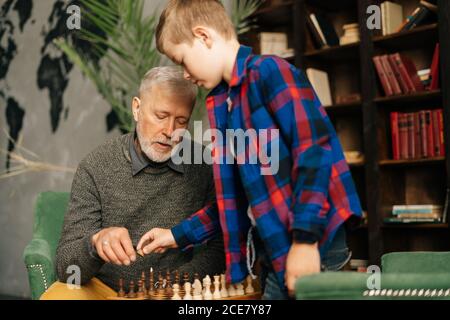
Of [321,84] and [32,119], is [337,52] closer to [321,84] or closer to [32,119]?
[321,84]

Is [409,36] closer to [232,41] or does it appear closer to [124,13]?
[124,13]

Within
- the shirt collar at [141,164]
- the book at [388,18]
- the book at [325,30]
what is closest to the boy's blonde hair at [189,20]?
the shirt collar at [141,164]

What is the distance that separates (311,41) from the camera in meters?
3.91

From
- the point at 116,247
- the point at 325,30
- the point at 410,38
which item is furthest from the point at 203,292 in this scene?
the point at 325,30

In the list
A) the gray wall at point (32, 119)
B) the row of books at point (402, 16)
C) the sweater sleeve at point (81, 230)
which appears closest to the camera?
the sweater sleeve at point (81, 230)

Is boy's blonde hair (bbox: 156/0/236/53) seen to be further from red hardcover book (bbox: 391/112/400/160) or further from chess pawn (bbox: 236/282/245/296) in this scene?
red hardcover book (bbox: 391/112/400/160)

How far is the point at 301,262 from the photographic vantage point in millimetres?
1155

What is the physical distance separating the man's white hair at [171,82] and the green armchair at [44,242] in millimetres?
622

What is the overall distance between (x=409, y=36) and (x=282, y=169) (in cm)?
244

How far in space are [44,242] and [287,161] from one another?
3.71ft

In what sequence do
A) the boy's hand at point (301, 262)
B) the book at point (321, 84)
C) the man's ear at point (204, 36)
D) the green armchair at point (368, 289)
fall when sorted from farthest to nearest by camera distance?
1. the book at point (321, 84)
2. the man's ear at point (204, 36)
3. the boy's hand at point (301, 262)
4. the green armchair at point (368, 289)

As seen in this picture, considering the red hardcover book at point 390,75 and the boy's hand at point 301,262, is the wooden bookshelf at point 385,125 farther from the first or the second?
the boy's hand at point 301,262

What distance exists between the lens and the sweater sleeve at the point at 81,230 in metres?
1.59

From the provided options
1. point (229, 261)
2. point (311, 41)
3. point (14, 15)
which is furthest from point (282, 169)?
point (14, 15)
